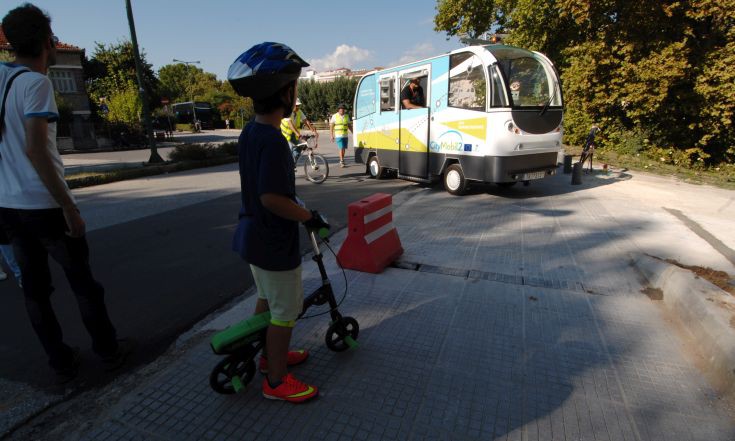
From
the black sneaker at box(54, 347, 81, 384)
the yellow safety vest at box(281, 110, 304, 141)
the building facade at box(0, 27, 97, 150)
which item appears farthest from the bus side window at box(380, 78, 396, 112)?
the building facade at box(0, 27, 97, 150)

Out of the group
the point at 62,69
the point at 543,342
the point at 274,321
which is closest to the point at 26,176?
the point at 274,321

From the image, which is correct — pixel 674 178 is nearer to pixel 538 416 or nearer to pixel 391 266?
pixel 391 266

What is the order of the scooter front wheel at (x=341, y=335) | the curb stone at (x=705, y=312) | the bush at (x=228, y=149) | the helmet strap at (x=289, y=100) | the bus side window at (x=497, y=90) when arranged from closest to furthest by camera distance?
the helmet strap at (x=289, y=100) → the curb stone at (x=705, y=312) → the scooter front wheel at (x=341, y=335) → the bus side window at (x=497, y=90) → the bush at (x=228, y=149)

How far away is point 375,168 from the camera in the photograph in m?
10.4

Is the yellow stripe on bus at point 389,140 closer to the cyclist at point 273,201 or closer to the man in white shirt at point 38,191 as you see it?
the cyclist at point 273,201

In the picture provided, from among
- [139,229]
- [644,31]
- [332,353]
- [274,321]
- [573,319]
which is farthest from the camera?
[644,31]

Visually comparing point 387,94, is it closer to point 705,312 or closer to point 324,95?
point 705,312

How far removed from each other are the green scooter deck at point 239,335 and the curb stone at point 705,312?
288cm

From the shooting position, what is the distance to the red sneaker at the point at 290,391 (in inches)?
93.2

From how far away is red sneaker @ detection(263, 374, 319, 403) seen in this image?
2367mm

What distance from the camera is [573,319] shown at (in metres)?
3.39

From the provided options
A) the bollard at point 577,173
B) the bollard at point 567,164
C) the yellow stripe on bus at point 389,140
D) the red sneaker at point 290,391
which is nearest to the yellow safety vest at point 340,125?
the yellow stripe on bus at point 389,140

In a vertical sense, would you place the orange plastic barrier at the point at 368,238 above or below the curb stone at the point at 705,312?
above

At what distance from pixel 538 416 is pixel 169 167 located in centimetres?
1301
